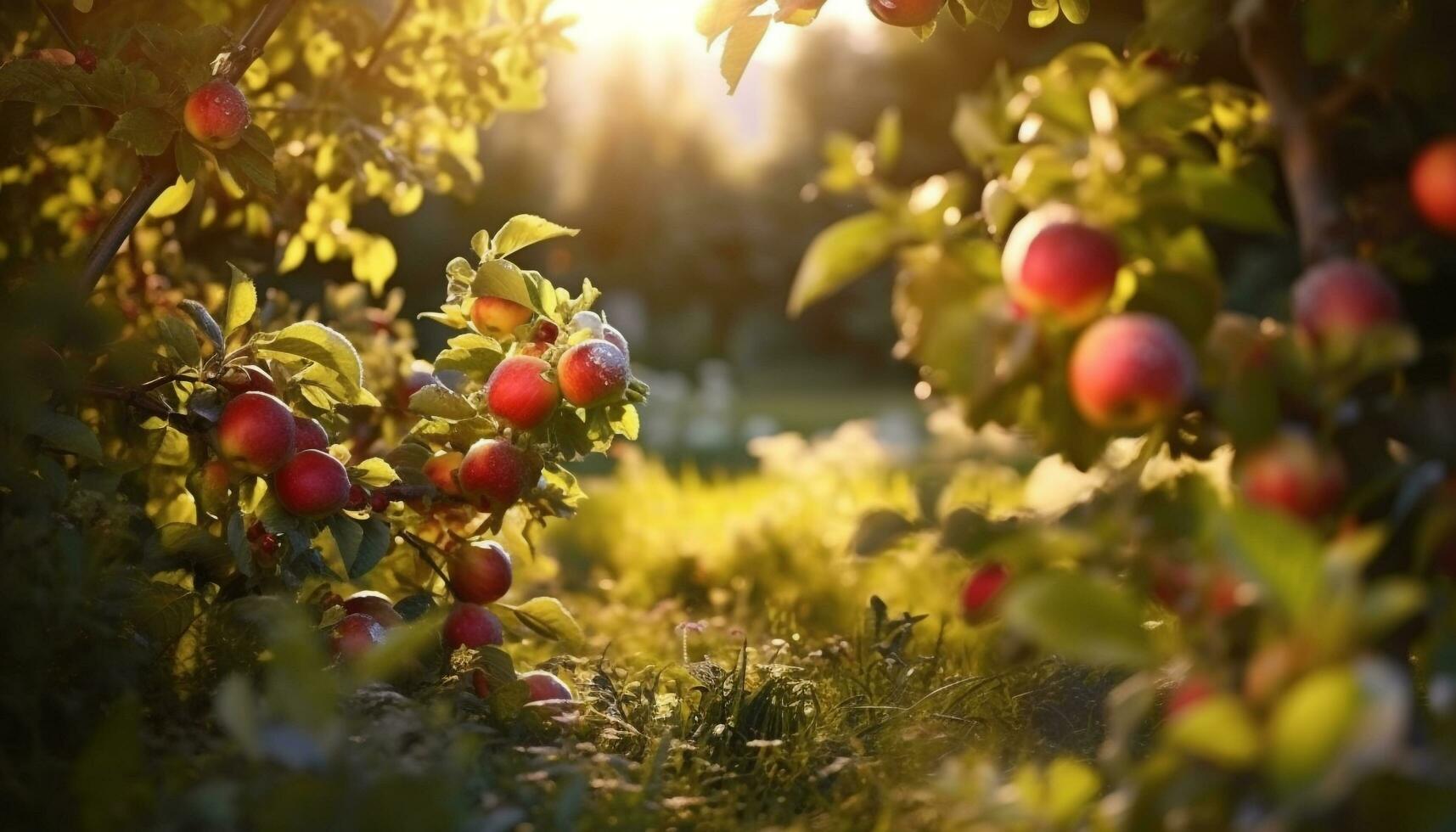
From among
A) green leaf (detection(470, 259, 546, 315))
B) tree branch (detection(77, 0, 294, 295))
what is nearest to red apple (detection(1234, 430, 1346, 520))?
green leaf (detection(470, 259, 546, 315))

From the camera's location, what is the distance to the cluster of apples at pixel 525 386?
5.82ft

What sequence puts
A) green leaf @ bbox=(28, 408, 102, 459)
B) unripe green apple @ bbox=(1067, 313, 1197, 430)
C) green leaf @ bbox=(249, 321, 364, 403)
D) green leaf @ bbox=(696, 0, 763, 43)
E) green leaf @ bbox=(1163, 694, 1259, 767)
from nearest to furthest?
Answer: green leaf @ bbox=(1163, 694, 1259, 767), unripe green apple @ bbox=(1067, 313, 1197, 430), green leaf @ bbox=(696, 0, 763, 43), green leaf @ bbox=(28, 408, 102, 459), green leaf @ bbox=(249, 321, 364, 403)

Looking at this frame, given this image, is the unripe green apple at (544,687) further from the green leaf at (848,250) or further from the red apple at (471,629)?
the green leaf at (848,250)

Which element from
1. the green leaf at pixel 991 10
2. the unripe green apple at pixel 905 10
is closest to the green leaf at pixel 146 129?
the unripe green apple at pixel 905 10

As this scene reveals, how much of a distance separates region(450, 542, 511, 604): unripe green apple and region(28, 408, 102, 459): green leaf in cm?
58

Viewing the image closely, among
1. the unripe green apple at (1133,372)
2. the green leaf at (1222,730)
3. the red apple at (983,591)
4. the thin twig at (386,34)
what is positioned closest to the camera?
the green leaf at (1222,730)

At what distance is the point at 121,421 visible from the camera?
6.59 feet

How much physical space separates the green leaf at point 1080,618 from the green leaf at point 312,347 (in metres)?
1.13

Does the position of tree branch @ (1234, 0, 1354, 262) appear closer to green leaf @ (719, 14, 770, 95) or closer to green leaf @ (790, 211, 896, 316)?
green leaf @ (790, 211, 896, 316)

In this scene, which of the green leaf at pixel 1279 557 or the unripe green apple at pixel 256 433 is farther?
the unripe green apple at pixel 256 433

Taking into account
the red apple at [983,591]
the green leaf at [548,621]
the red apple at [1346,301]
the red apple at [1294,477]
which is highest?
the green leaf at [548,621]

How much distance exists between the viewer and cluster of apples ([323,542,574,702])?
176 cm

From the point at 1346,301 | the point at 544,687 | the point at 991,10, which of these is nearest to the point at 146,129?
the point at 544,687

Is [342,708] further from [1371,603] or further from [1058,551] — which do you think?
[1371,603]
